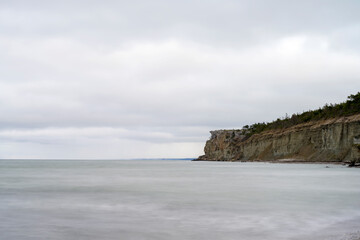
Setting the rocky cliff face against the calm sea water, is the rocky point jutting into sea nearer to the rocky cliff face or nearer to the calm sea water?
the rocky cliff face

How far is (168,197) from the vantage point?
43.3 ft

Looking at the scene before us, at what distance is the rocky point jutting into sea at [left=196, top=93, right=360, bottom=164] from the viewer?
46.3 meters

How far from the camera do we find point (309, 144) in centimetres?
5866

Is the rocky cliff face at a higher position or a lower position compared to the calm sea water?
higher

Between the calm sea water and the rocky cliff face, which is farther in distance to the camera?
the rocky cliff face

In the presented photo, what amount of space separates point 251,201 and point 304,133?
52452 mm

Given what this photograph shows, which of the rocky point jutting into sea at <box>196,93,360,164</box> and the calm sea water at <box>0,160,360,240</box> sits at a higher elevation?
the rocky point jutting into sea at <box>196,93,360,164</box>

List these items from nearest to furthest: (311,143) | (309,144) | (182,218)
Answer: (182,218) < (311,143) < (309,144)

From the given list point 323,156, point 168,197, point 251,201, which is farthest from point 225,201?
point 323,156

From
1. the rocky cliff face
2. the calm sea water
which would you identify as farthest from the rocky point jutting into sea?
the calm sea water

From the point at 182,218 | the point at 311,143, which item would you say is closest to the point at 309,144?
the point at 311,143

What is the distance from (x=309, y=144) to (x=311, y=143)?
638 mm

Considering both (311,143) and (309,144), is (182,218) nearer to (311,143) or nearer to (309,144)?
(311,143)

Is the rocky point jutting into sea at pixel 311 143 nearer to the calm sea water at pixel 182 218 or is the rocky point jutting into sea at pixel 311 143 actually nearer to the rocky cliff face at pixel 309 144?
the rocky cliff face at pixel 309 144
